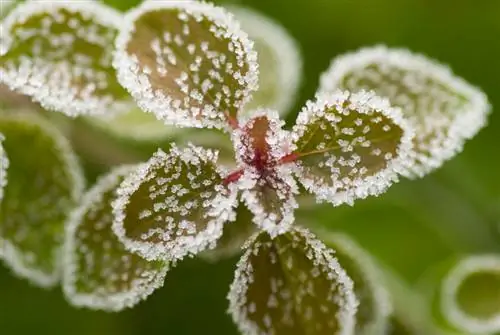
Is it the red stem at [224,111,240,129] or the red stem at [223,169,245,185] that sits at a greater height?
the red stem at [224,111,240,129]

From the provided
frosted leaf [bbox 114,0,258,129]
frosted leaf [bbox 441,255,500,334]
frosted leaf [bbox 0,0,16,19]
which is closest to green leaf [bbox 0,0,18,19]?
frosted leaf [bbox 0,0,16,19]

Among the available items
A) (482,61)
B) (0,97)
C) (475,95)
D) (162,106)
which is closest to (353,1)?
(482,61)

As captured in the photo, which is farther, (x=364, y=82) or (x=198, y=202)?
(x=364, y=82)

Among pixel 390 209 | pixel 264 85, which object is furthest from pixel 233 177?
pixel 390 209

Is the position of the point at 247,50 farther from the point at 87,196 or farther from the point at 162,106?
the point at 87,196

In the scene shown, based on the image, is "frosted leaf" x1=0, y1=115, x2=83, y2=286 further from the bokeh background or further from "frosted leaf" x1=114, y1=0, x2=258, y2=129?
the bokeh background

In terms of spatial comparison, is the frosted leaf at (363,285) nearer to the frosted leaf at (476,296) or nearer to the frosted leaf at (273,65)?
the frosted leaf at (476,296)
